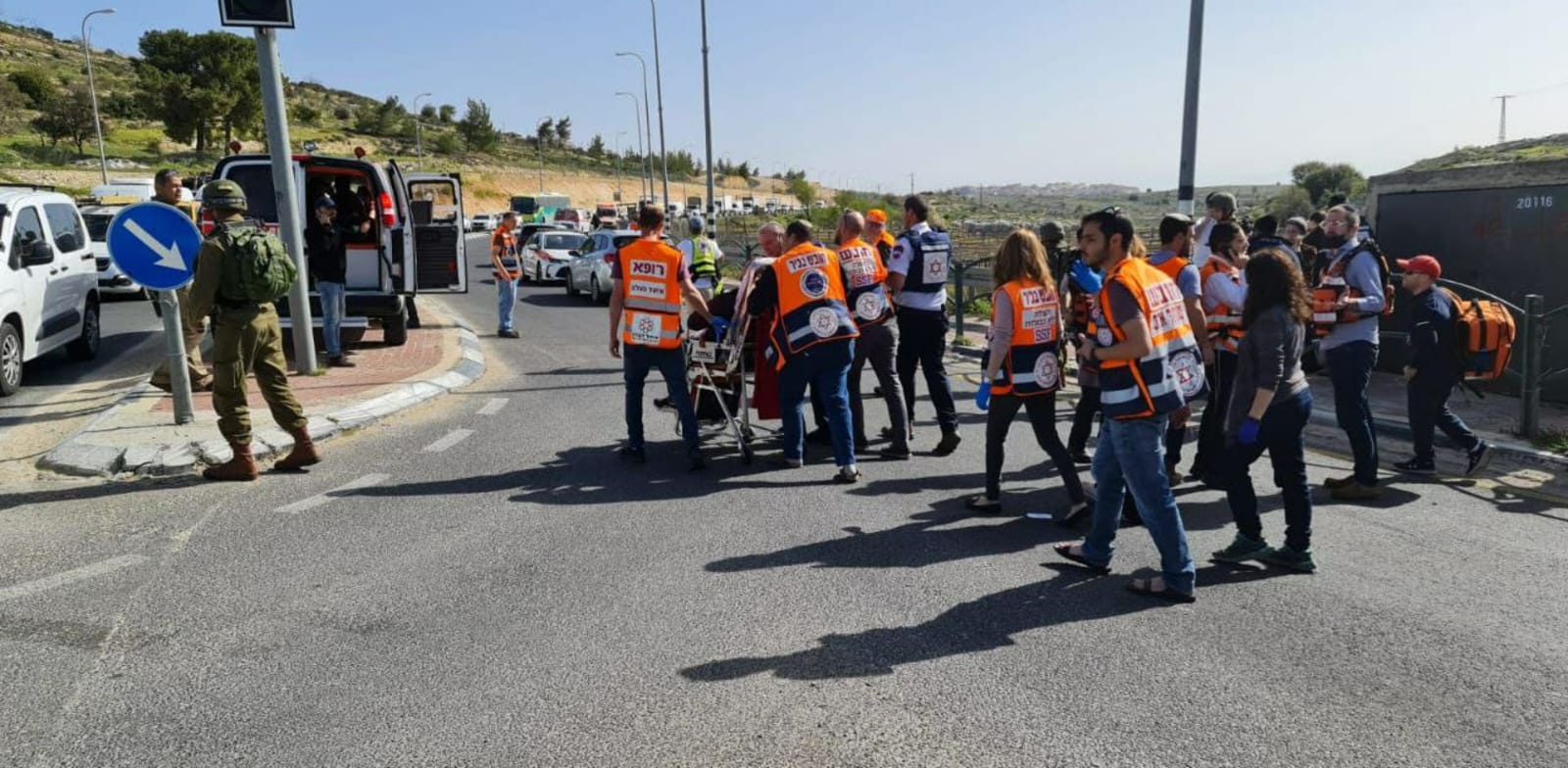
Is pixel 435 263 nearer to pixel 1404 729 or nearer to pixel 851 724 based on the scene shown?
pixel 851 724

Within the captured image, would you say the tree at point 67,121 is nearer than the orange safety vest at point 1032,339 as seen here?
No

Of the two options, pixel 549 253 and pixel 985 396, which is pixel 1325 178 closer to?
pixel 549 253

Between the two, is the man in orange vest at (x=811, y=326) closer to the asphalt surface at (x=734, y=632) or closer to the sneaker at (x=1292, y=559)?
the asphalt surface at (x=734, y=632)

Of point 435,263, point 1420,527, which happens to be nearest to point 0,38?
point 435,263

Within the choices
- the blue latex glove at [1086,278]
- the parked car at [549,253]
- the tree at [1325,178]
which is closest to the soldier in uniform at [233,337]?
the blue latex glove at [1086,278]

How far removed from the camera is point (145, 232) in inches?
256

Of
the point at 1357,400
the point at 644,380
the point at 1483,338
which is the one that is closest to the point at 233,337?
the point at 644,380

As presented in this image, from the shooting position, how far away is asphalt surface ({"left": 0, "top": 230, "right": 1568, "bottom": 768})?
321 centimetres

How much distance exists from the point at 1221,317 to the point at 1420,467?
1953mm

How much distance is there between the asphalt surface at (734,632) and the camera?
3207 millimetres

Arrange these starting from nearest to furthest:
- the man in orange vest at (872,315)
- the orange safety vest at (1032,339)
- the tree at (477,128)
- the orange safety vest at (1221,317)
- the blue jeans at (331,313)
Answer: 1. the orange safety vest at (1032,339)
2. the orange safety vest at (1221,317)
3. the man in orange vest at (872,315)
4. the blue jeans at (331,313)
5. the tree at (477,128)

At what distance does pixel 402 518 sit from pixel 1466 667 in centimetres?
513

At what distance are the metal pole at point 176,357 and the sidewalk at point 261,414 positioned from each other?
0.11 meters

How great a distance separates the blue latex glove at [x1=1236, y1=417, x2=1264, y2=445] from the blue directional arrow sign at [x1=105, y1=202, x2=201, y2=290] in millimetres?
6323
